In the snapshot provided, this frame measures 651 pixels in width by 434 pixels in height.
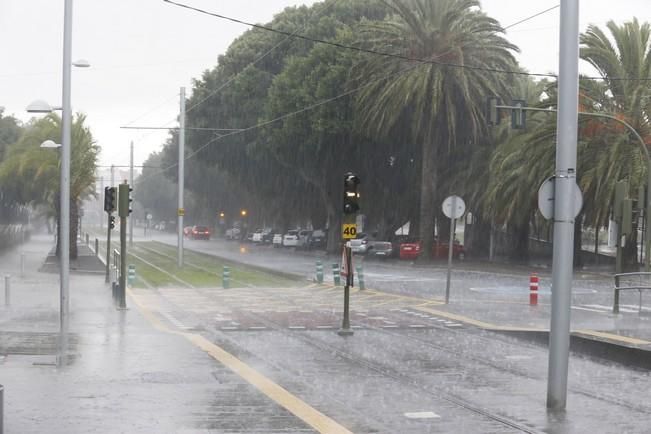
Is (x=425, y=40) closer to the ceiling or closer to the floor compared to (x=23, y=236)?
closer to the ceiling

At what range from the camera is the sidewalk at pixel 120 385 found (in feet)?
34.3

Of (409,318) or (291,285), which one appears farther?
(291,285)

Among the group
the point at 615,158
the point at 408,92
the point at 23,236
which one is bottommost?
the point at 23,236

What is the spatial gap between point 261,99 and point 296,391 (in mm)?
56690

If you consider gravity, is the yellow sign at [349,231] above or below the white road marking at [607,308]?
above

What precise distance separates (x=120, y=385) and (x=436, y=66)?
39624 mm

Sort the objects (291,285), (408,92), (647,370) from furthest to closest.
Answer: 1. (408,92)
2. (291,285)
3. (647,370)

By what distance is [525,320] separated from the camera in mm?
22719

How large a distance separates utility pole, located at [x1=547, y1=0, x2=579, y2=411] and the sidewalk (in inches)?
128

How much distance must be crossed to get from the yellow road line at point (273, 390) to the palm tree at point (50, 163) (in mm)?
31191

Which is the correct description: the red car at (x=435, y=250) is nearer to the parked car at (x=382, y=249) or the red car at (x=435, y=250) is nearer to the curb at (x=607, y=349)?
the parked car at (x=382, y=249)

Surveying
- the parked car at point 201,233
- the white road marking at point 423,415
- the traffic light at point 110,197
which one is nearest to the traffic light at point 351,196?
the white road marking at point 423,415

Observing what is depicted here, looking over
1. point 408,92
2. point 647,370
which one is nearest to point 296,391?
point 647,370

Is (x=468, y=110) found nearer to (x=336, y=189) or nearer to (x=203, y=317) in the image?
(x=336, y=189)
